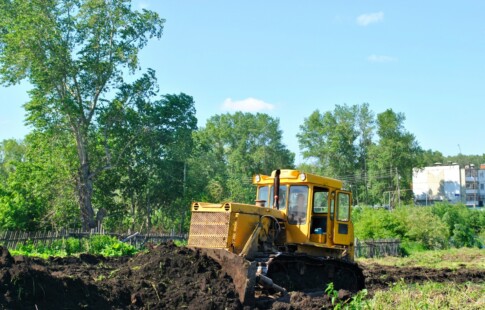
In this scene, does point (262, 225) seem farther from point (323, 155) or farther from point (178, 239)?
point (323, 155)

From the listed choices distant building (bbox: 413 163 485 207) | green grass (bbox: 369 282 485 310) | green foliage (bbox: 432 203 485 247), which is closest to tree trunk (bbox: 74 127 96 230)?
green grass (bbox: 369 282 485 310)

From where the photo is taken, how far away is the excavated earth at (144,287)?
8.08 meters

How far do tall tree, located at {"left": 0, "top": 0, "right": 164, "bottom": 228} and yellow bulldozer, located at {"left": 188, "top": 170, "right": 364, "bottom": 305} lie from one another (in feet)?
65.7

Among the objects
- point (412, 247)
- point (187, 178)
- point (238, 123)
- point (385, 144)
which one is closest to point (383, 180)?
point (385, 144)

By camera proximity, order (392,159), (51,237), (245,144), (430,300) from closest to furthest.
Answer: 1. (430,300)
2. (51,237)
3. (392,159)
4. (245,144)

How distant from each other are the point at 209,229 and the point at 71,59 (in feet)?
71.9

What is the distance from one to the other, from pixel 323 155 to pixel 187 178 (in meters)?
38.2

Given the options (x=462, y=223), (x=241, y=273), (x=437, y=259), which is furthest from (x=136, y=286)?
(x=462, y=223)

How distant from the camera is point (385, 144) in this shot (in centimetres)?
6531

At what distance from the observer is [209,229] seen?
37.1 ft

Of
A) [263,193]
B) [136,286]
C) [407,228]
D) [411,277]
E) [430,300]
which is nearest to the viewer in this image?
[430,300]

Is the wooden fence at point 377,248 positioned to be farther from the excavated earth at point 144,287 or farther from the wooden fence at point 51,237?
the excavated earth at point 144,287

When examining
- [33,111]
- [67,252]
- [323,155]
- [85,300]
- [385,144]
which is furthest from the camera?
[323,155]

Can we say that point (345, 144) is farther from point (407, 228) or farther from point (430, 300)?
point (430, 300)
